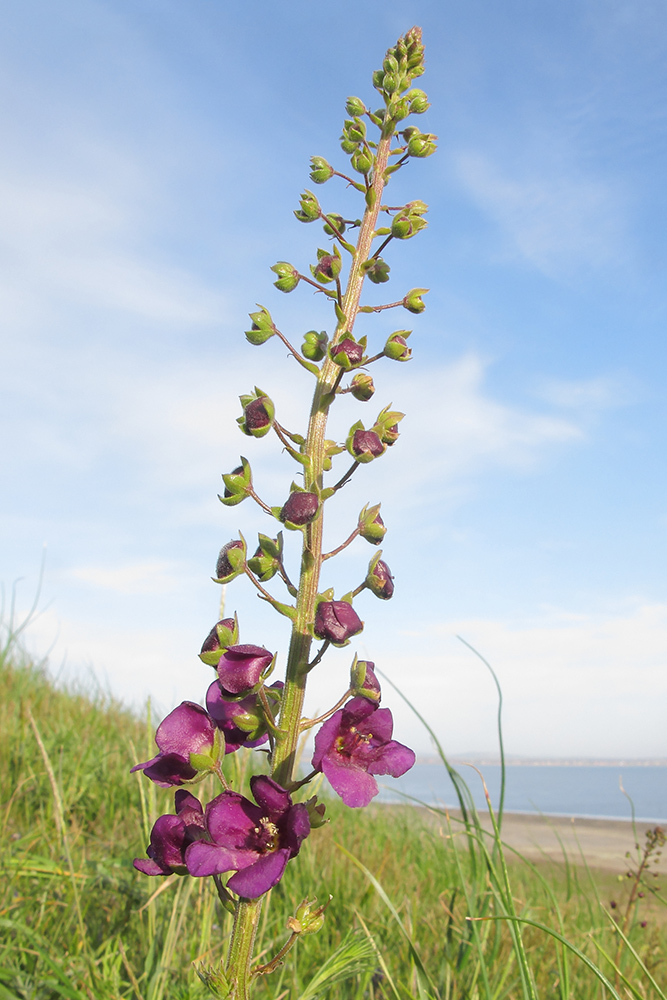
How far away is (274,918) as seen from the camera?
3.71m

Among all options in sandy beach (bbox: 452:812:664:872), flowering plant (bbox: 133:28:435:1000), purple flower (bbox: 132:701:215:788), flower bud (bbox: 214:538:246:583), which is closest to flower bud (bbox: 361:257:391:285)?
flowering plant (bbox: 133:28:435:1000)

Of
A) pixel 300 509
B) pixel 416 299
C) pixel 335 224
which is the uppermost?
pixel 335 224

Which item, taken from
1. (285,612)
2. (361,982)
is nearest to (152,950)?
(361,982)

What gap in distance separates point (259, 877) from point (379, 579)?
0.87 metres

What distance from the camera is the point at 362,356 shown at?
238 cm

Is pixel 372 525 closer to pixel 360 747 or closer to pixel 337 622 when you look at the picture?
pixel 337 622

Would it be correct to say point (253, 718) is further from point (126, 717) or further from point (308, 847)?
point (126, 717)

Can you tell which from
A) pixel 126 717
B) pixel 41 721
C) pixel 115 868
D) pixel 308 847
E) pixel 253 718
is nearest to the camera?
pixel 253 718

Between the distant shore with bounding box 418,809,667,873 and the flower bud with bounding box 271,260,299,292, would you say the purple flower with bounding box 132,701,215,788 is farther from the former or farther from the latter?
the distant shore with bounding box 418,809,667,873

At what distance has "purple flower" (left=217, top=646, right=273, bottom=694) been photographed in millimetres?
1941

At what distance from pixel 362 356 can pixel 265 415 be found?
0.38 metres

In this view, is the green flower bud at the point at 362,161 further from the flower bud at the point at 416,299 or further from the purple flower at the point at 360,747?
the purple flower at the point at 360,747

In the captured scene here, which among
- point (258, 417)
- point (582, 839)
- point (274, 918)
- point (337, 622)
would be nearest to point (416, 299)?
point (258, 417)

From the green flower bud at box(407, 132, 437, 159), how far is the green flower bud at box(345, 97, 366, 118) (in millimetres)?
238
